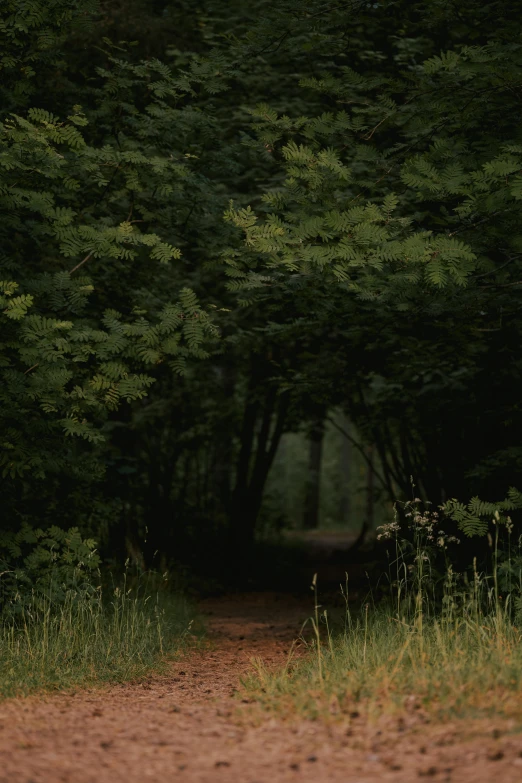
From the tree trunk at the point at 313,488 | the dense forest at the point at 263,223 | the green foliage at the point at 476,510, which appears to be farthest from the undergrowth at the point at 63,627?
the tree trunk at the point at 313,488

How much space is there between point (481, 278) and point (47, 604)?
16.4ft

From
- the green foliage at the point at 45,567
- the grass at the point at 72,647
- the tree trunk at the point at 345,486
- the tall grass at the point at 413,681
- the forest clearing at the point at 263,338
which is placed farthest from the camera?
the tree trunk at the point at 345,486

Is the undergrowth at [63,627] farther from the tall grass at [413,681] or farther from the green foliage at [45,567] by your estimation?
the tall grass at [413,681]

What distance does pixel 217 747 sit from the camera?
14.7 ft

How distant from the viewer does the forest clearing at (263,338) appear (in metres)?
4.75

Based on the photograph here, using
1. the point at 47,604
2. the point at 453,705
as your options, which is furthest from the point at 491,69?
the point at 47,604

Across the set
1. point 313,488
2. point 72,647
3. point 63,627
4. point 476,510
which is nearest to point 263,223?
point 476,510

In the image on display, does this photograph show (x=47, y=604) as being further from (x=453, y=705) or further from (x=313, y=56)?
(x=313, y=56)

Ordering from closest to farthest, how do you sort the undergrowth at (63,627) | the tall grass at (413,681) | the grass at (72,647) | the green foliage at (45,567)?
the tall grass at (413,681) < the grass at (72,647) < the undergrowth at (63,627) < the green foliage at (45,567)

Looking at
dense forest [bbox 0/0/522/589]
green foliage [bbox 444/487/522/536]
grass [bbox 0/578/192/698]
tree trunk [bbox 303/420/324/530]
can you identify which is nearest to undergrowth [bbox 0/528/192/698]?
grass [bbox 0/578/192/698]

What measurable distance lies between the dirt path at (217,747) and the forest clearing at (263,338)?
0.02 m

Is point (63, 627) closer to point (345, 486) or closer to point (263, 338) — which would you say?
→ point (263, 338)

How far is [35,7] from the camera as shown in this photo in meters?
7.66

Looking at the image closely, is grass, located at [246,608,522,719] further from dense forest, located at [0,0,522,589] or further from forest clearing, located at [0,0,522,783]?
dense forest, located at [0,0,522,589]
